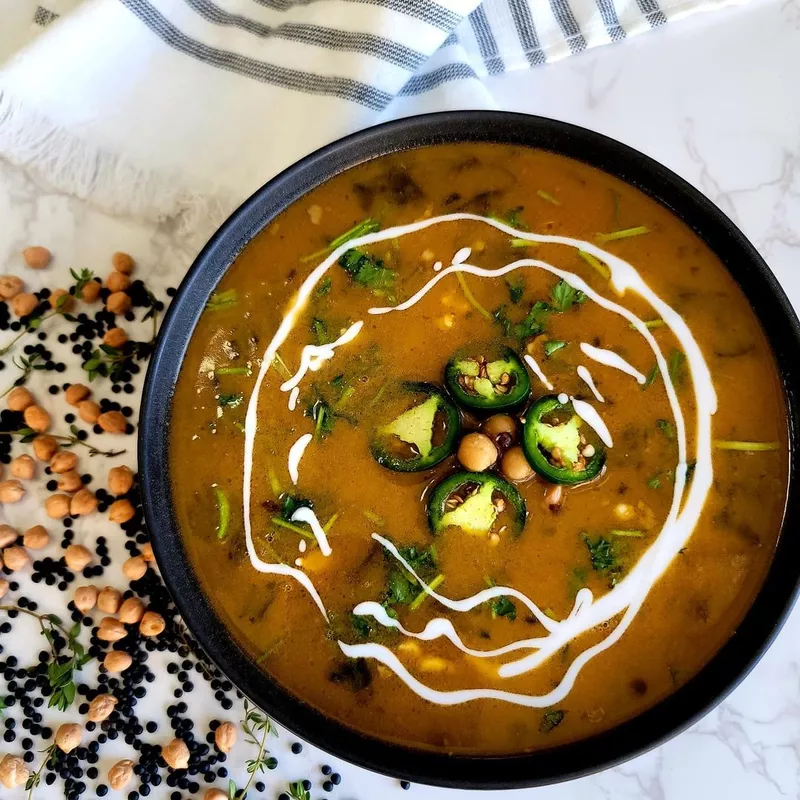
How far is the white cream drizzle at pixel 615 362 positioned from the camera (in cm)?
171

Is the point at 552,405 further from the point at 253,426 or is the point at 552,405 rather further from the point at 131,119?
the point at 131,119

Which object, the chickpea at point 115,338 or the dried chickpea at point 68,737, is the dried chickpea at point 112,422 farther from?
the dried chickpea at point 68,737

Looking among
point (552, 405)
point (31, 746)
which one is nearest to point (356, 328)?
point (552, 405)

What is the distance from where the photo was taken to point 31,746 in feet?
7.27

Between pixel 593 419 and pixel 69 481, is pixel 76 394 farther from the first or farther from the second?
pixel 593 419

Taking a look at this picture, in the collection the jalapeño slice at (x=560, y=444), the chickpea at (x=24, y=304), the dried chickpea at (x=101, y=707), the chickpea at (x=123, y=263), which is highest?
the jalapeño slice at (x=560, y=444)

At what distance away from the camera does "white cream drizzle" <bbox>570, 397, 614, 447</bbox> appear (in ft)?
5.58

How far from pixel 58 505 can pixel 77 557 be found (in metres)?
0.14

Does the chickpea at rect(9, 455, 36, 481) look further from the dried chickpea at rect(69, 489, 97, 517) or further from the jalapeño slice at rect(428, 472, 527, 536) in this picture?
the jalapeño slice at rect(428, 472, 527, 536)

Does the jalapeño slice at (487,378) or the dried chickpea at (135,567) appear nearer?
the jalapeño slice at (487,378)

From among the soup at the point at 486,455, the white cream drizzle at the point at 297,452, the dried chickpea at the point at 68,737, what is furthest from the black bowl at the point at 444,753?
the dried chickpea at the point at 68,737

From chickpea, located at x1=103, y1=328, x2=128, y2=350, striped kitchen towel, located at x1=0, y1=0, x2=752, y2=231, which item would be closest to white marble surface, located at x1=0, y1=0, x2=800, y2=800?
striped kitchen towel, located at x1=0, y1=0, x2=752, y2=231

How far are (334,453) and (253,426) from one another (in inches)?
7.2

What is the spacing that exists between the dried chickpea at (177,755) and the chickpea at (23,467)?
793 mm
